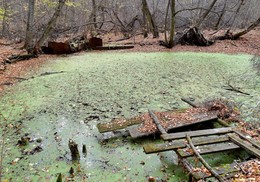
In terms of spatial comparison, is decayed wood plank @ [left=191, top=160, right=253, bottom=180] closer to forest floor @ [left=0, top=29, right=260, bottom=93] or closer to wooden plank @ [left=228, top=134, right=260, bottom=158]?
wooden plank @ [left=228, top=134, right=260, bottom=158]

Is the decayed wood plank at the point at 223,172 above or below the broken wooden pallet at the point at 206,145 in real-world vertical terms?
below

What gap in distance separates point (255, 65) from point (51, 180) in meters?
6.02

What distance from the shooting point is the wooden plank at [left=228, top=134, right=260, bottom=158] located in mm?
2867

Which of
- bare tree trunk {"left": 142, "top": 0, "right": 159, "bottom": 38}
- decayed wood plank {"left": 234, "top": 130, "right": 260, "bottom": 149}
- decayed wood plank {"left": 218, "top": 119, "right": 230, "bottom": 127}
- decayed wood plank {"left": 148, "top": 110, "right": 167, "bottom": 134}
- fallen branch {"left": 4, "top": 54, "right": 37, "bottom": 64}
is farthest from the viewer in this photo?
bare tree trunk {"left": 142, "top": 0, "right": 159, "bottom": 38}

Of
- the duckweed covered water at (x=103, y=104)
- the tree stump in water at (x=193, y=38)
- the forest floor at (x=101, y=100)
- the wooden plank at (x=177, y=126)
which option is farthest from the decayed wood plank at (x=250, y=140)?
the tree stump in water at (x=193, y=38)

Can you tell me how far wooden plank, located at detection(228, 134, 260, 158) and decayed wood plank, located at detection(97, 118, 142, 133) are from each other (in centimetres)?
147

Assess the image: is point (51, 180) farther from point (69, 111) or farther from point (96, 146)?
point (69, 111)

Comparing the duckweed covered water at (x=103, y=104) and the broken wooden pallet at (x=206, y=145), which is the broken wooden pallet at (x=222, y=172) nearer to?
the broken wooden pallet at (x=206, y=145)

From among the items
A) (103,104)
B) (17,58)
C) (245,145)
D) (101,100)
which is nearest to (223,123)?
(245,145)

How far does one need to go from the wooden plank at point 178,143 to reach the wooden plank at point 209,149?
2.1 inches

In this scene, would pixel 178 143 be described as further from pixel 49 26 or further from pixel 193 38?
pixel 193 38

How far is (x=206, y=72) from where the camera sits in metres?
7.23

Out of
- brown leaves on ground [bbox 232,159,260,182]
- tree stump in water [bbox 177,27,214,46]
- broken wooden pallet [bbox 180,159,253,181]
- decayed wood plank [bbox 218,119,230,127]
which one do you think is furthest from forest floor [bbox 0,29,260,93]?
brown leaves on ground [bbox 232,159,260,182]

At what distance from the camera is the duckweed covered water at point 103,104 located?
3.12m
